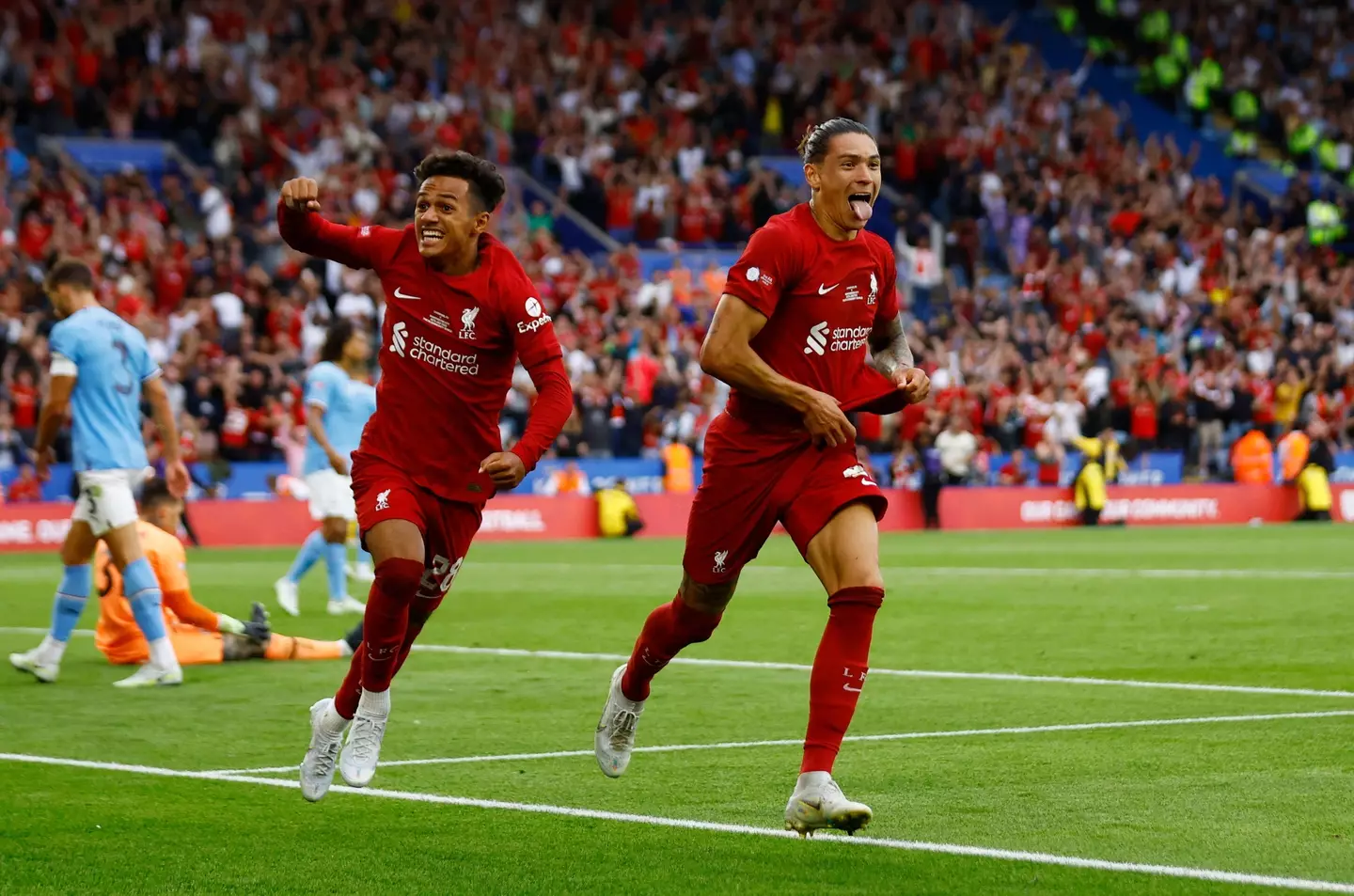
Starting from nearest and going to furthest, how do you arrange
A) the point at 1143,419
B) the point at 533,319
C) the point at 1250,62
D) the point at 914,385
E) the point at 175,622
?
the point at 914,385
the point at 533,319
the point at 175,622
the point at 1143,419
the point at 1250,62

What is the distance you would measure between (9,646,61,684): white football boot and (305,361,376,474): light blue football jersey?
5217 millimetres

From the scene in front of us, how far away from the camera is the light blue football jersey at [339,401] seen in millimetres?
17688

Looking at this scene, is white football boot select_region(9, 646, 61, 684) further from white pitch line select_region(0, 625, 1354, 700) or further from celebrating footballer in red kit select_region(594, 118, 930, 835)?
celebrating footballer in red kit select_region(594, 118, 930, 835)

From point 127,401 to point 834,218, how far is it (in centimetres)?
A: 592

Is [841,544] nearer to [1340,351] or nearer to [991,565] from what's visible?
[991,565]

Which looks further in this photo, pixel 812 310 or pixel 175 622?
pixel 175 622

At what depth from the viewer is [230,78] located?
114ft

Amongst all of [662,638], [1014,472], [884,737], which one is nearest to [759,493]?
[662,638]

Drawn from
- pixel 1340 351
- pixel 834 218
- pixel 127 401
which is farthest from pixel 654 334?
pixel 834 218

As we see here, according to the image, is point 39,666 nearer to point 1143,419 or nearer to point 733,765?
point 733,765

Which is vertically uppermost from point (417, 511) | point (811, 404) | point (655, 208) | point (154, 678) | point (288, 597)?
point (655, 208)

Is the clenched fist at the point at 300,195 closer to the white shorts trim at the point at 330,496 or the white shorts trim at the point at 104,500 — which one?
the white shorts trim at the point at 104,500

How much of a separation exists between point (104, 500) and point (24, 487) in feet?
54.0

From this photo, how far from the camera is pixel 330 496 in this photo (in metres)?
18.0
